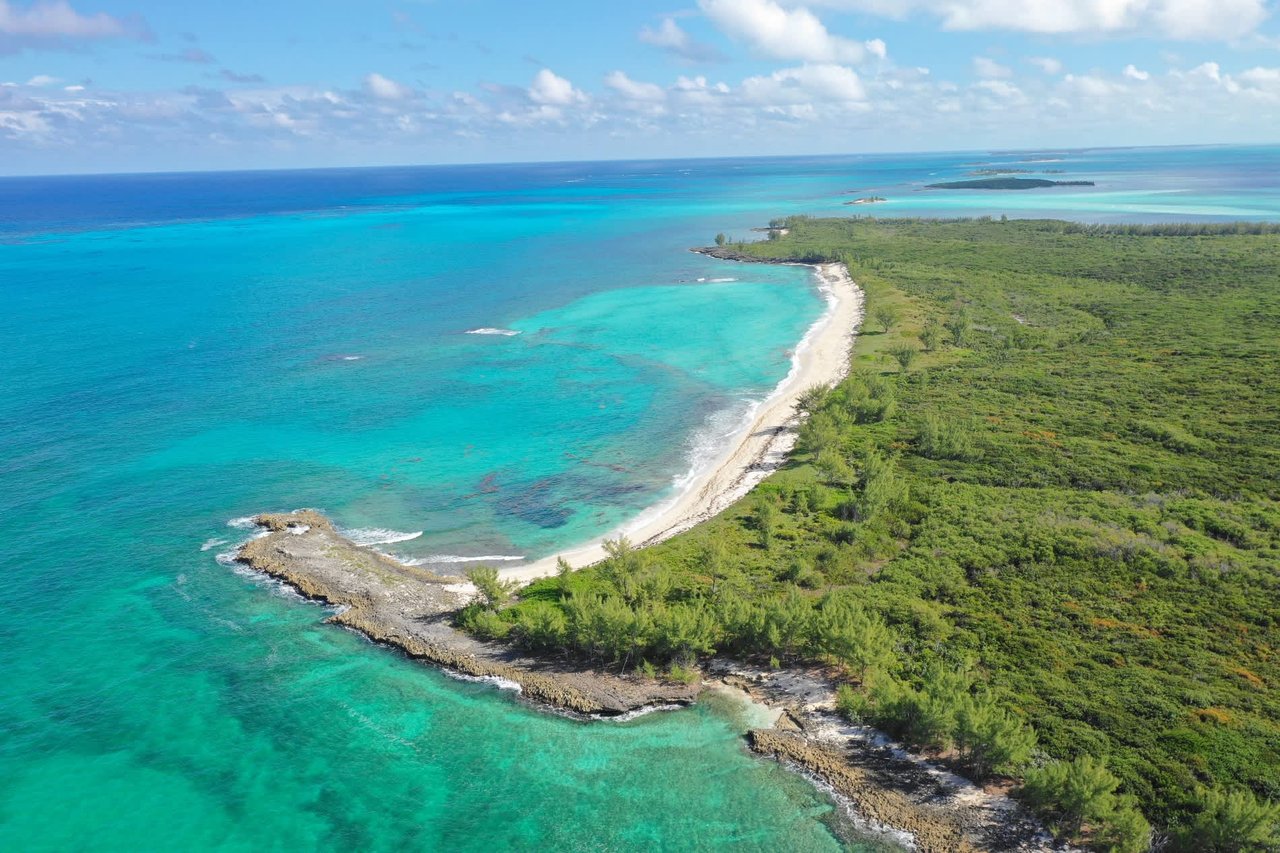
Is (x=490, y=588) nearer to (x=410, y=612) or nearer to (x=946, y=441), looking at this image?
(x=410, y=612)

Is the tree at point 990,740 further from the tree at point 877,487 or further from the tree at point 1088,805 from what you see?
the tree at point 877,487

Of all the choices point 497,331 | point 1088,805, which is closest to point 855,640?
point 1088,805

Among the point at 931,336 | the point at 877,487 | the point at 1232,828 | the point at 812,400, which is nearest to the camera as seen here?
the point at 1232,828

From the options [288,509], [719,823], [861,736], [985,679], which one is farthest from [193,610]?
[985,679]

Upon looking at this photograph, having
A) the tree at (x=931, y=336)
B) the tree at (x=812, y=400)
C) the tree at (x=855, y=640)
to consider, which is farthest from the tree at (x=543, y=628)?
the tree at (x=931, y=336)

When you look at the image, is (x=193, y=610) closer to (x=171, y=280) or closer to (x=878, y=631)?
(x=878, y=631)

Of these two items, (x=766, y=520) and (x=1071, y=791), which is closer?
(x=1071, y=791)
